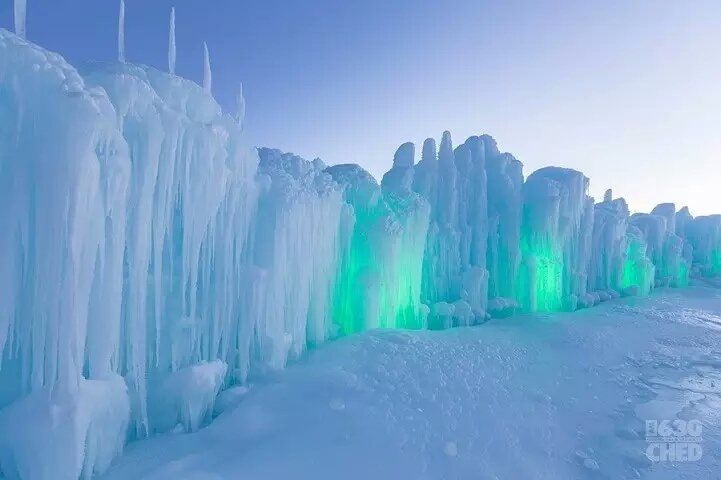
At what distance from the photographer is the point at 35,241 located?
5.20 metres

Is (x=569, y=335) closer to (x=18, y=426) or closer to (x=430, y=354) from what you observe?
(x=430, y=354)

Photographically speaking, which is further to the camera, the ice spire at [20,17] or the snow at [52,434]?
the ice spire at [20,17]

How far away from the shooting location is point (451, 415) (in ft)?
27.4

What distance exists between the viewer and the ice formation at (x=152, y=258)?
16.9ft

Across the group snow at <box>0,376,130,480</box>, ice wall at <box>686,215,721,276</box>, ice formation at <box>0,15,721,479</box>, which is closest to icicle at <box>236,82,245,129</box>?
ice formation at <box>0,15,721,479</box>

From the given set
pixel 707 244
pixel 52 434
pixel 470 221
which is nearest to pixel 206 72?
pixel 52 434

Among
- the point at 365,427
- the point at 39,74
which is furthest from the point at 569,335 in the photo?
the point at 39,74

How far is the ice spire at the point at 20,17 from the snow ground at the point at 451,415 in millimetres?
7300

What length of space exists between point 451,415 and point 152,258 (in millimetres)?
7736

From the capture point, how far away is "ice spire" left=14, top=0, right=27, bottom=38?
609cm

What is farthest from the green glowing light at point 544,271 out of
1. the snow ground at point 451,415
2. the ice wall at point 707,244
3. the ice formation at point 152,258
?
the ice wall at point 707,244

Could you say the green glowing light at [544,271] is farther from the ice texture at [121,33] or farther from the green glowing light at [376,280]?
the ice texture at [121,33]

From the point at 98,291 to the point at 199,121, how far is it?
4006 millimetres

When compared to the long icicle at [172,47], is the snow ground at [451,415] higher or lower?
lower
